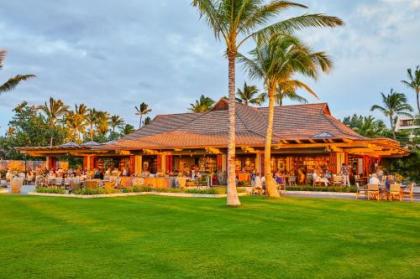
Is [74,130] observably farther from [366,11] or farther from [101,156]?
[366,11]

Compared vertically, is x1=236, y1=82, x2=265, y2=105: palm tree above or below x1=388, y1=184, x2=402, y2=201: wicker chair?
above

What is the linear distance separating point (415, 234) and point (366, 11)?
9.40 m

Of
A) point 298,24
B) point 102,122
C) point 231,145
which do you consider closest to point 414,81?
point 298,24

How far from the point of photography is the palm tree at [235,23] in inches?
547

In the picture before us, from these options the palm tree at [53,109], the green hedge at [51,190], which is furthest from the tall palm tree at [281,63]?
the palm tree at [53,109]

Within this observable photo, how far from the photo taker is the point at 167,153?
1179 inches

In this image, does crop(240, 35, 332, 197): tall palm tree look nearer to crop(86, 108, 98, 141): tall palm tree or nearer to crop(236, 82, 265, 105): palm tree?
crop(236, 82, 265, 105): palm tree

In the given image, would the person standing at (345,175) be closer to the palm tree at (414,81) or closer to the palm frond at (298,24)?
the palm frond at (298,24)

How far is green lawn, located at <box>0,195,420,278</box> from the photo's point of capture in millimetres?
→ 5828

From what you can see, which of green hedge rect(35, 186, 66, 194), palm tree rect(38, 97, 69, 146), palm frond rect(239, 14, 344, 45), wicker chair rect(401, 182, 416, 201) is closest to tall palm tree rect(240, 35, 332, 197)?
palm frond rect(239, 14, 344, 45)

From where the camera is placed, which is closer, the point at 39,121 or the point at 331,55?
the point at 331,55

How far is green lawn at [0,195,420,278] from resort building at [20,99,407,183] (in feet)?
39.7

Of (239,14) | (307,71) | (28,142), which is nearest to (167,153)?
(307,71)

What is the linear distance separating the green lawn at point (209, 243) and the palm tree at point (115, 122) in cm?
6031
